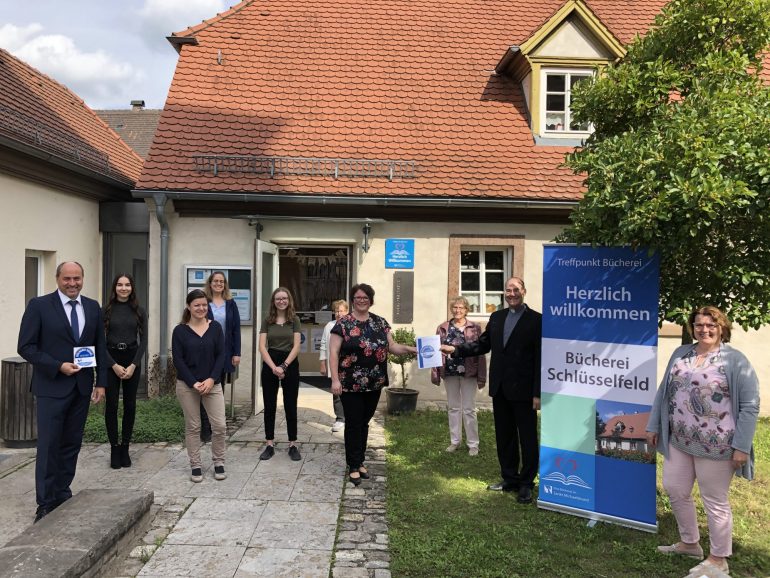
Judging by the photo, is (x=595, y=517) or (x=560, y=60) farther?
(x=560, y=60)

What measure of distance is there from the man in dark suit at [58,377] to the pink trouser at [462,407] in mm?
3686

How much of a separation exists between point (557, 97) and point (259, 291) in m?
6.19

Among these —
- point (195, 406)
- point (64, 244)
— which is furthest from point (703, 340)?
point (64, 244)

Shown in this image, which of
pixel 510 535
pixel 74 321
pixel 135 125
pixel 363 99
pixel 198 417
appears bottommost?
pixel 510 535

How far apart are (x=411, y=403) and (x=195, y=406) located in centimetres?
Result: 373

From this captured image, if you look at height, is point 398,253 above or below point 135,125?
below

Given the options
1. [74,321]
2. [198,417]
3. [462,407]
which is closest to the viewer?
[74,321]

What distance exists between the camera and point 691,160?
3.88 metres

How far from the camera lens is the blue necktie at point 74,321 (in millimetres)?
4586

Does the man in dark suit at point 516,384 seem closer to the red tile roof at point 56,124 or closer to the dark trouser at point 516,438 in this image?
the dark trouser at point 516,438

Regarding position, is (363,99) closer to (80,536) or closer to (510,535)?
(510,535)

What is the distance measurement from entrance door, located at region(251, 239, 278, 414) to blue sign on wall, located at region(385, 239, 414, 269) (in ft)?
5.74

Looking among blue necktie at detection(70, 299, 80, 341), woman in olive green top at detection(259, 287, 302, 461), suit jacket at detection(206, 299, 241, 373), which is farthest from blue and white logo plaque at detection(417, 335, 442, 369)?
blue necktie at detection(70, 299, 80, 341)

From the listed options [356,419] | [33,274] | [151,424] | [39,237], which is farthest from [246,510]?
[33,274]
